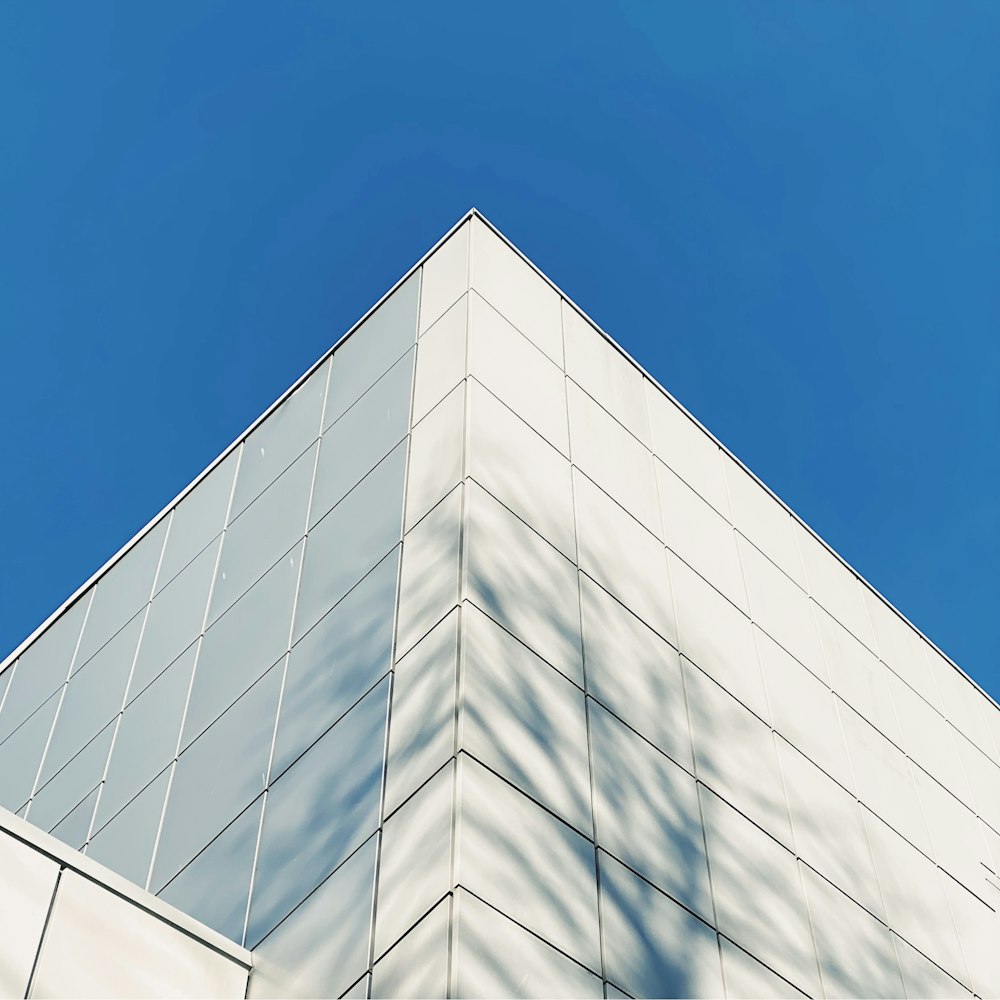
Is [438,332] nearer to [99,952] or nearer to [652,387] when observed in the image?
[652,387]

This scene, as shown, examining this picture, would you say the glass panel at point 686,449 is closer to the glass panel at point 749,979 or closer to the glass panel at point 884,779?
the glass panel at point 884,779

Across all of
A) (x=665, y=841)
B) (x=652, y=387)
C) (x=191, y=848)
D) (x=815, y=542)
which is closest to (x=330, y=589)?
(x=191, y=848)

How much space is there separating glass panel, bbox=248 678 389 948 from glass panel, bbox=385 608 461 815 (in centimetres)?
18

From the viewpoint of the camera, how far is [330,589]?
1341cm

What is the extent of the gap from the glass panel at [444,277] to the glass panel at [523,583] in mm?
3883

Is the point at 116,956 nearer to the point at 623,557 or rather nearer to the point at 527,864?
the point at 527,864

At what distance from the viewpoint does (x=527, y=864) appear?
985 cm

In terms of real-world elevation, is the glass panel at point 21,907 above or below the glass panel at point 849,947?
below

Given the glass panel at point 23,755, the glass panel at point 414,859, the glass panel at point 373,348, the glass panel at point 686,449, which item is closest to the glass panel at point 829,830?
the glass panel at point 686,449

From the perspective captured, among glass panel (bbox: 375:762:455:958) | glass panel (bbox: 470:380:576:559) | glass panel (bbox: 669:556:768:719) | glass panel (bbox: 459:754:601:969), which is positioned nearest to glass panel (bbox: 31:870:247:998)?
glass panel (bbox: 375:762:455:958)

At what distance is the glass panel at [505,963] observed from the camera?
874 centimetres

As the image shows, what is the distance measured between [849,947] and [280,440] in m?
9.59

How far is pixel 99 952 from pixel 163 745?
5.00m

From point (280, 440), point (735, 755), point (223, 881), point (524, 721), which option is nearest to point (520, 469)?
point (524, 721)
